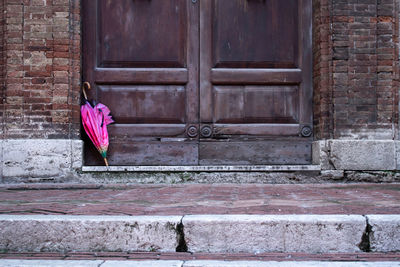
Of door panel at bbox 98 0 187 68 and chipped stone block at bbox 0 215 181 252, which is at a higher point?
door panel at bbox 98 0 187 68

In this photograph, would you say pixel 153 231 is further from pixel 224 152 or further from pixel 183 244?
pixel 224 152

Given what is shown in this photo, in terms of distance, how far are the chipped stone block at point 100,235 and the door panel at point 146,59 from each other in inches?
98.7

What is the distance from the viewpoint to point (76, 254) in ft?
8.58

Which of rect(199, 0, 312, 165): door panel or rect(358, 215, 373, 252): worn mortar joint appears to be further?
rect(199, 0, 312, 165): door panel

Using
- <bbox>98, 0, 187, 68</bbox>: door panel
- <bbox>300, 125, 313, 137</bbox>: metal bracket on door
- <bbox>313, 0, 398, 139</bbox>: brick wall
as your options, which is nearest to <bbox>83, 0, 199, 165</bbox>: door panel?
<bbox>98, 0, 187, 68</bbox>: door panel

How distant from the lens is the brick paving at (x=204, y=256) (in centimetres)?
251

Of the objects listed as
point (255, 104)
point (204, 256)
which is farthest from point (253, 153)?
point (204, 256)

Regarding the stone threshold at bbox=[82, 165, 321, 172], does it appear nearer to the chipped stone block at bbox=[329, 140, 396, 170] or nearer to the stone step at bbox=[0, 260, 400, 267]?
the chipped stone block at bbox=[329, 140, 396, 170]

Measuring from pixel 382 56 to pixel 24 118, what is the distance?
413 centimetres

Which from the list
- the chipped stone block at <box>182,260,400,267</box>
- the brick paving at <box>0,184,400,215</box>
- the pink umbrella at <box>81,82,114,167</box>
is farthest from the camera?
the pink umbrella at <box>81,82,114,167</box>

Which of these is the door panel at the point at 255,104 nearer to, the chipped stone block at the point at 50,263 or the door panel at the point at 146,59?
the door panel at the point at 146,59

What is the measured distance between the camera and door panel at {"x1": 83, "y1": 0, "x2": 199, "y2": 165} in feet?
16.9

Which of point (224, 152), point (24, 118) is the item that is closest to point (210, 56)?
point (224, 152)

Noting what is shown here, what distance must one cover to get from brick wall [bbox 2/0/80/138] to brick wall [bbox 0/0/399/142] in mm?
10
